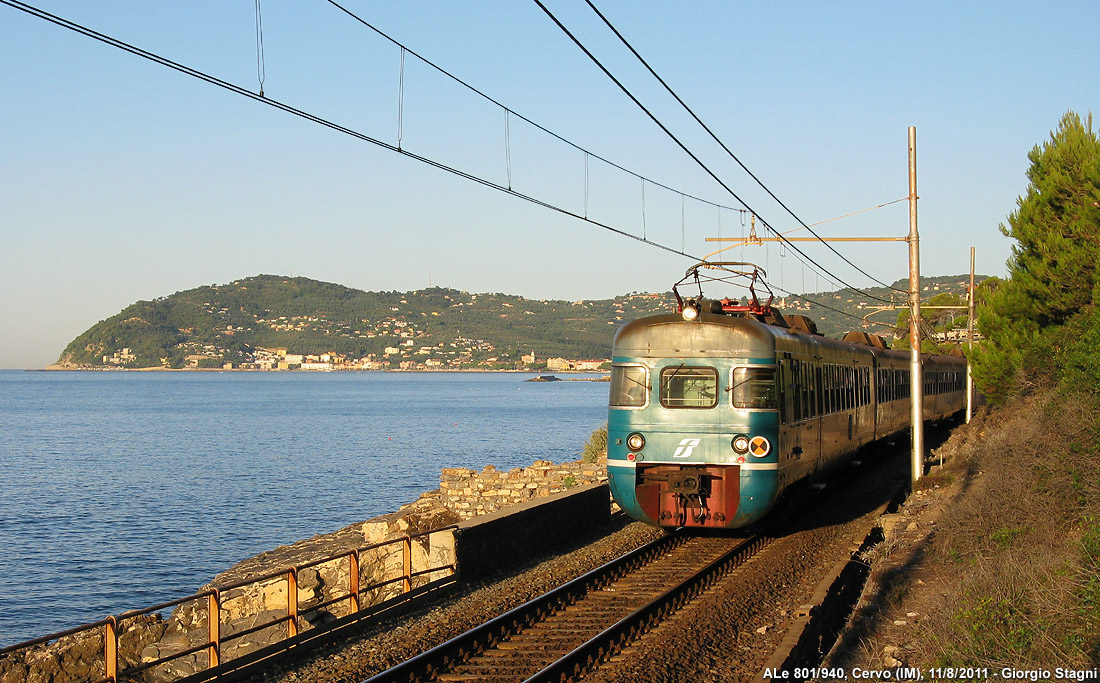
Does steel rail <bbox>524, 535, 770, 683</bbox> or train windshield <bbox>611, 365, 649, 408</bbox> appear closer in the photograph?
steel rail <bbox>524, 535, 770, 683</bbox>

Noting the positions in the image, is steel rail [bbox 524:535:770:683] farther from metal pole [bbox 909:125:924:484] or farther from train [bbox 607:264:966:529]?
metal pole [bbox 909:125:924:484]

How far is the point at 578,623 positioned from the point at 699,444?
4.14m

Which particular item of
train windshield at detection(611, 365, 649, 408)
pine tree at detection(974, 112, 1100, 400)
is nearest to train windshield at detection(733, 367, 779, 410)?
train windshield at detection(611, 365, 649, 408)

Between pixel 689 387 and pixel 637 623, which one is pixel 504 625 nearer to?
pixel 637 623

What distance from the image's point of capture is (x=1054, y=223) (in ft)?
83.7

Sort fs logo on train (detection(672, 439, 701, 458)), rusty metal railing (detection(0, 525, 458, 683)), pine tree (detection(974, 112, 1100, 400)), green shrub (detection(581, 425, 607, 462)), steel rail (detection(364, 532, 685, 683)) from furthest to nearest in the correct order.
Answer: green shrub (detection(581, 425, 607, 462)), pine tree (detection(974, 112, 1100, 400)), fs logo on train (detection(672, 439, 701, 458)), steel rail (detection(364, 532, 685, 683)), rusty metal railing (detection(0, 525, 458, 683))

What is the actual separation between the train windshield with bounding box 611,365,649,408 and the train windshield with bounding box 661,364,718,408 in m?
0.28

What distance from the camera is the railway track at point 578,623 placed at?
9242mm

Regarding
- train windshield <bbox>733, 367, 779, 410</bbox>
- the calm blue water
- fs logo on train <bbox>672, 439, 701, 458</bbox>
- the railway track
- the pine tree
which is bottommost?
the calm blue water

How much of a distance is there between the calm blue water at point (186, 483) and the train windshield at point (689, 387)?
15.9 metres

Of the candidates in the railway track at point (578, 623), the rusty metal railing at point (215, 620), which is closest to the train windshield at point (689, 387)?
the railway track at point (578, 623)

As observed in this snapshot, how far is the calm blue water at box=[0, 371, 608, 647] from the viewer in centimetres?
3008

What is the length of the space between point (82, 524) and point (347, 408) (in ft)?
326

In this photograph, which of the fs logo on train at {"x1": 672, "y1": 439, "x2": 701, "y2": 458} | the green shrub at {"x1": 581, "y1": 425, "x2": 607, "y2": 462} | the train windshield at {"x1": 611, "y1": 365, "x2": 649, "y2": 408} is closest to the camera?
the fs logo on train at {"x1": 672, "y1": 439, "x2": 701, "y2": 458}
